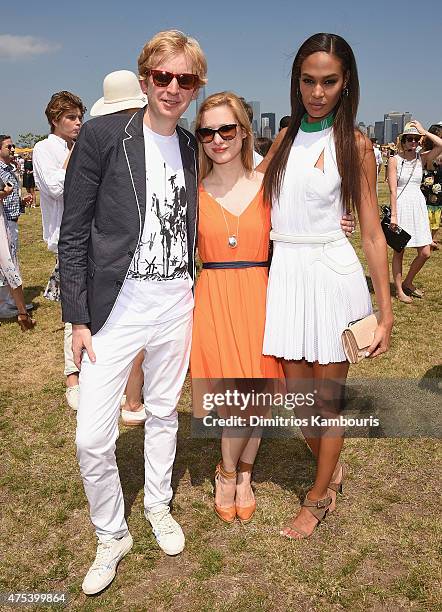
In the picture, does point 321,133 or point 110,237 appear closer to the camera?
point 110,237

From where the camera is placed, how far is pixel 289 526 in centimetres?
302

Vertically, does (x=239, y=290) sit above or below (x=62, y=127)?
below

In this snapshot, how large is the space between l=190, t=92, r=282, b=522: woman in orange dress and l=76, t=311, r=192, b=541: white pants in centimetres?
13

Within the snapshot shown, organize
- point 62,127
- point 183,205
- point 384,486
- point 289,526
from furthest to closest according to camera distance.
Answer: point 62,127, point 384,486, point 289,526, point 183,205

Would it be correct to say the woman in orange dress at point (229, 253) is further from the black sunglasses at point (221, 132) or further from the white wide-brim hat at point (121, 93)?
the white wide-brim hat at point (121, 93)

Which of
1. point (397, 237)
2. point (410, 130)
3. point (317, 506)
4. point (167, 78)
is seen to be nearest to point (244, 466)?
point (317, 506)

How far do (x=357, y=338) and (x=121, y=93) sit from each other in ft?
6.84

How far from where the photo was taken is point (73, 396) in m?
4.55

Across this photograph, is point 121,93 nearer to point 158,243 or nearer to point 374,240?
point 158,243

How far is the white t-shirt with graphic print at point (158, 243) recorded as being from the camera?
2398 millimetres

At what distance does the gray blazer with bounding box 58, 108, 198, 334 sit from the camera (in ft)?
7.45

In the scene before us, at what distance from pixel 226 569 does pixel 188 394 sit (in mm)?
2121

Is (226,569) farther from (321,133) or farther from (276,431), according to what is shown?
(321,133)

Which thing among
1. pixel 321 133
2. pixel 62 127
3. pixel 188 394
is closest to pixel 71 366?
pixel 188 394
